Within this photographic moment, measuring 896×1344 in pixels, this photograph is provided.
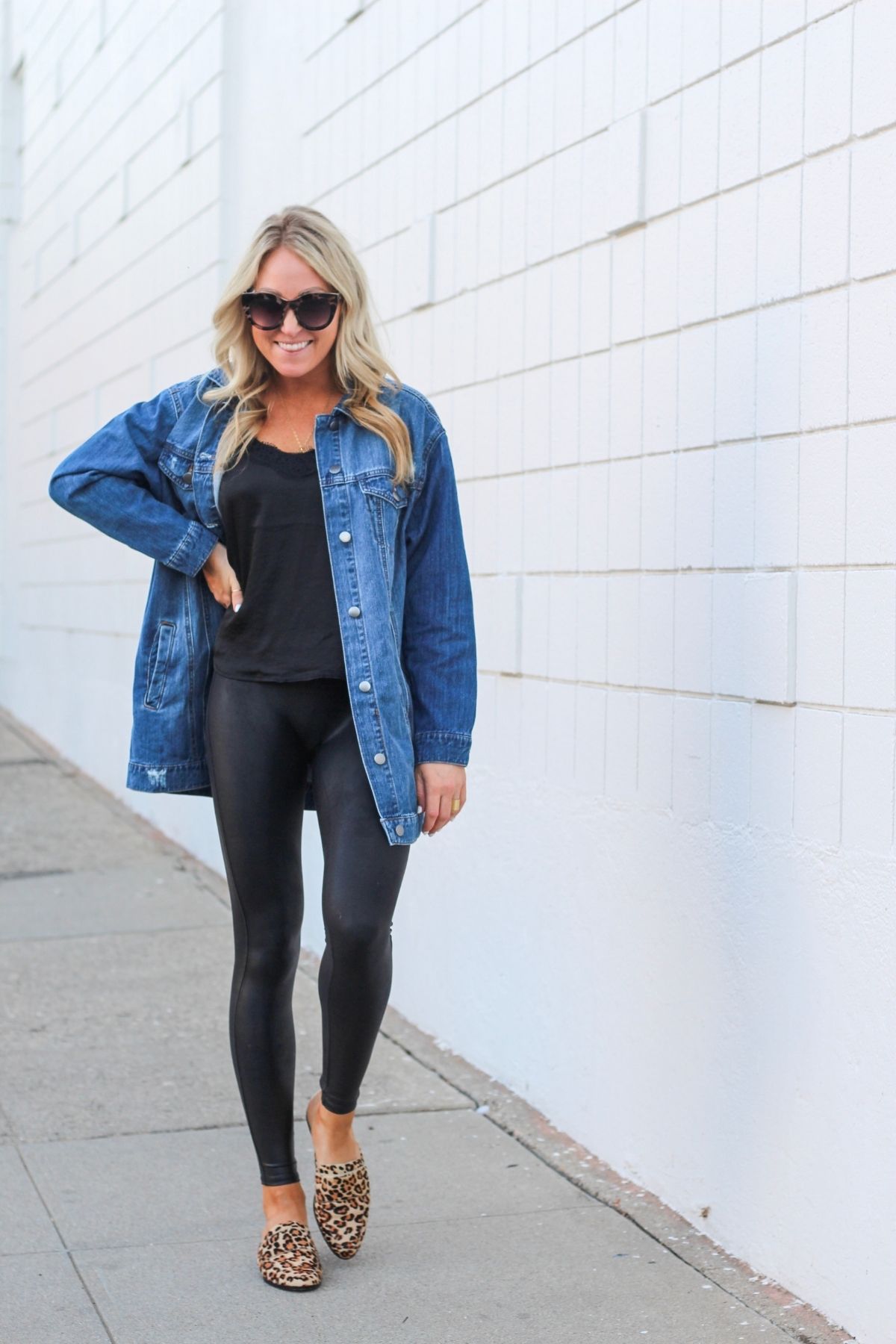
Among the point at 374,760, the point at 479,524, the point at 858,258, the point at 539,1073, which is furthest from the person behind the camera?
the point at 479,524

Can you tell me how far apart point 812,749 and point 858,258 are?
0.91m

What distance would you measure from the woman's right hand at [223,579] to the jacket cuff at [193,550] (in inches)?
0.5

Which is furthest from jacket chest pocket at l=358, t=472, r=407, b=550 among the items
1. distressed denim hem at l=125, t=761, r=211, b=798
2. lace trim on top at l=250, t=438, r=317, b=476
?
distressed denim hem at l=125, t=761, r=211, b=798

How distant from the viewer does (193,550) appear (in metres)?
3.42

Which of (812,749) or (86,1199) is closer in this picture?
(812,749)

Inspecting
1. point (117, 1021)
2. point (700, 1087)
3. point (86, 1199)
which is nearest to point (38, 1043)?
point (117, 1021)

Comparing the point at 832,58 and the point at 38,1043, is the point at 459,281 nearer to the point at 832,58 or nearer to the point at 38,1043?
the point at 832,58

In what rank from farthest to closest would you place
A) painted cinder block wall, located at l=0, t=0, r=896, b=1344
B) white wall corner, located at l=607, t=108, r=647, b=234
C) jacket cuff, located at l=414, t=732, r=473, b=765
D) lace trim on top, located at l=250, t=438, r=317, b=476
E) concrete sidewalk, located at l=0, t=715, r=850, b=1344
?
white wall corner, located at l=607, t=108, r=647, b=234 → jacket cuff, located at l=414, t=732, r=473, b=765 → lace trim on top, located at l=250, t=438, r=317, b=476 → concrete sidewalk, located at l=0, t=715, r=850, b=1344 → painted cinder block wall, located at l=0, t=0, r=896, b=1344

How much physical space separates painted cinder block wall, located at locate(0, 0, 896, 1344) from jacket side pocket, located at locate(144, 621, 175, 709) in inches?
43.3

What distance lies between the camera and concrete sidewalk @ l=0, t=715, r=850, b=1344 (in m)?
3.29

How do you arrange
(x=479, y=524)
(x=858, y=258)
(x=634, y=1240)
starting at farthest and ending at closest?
(x=479, y=524), (x=634, y=1240), (x=858, y=258)

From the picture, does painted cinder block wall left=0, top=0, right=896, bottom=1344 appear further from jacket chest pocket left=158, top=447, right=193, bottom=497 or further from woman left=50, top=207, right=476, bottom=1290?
jacket chest pocket left=158, top=447, right=193, bottom=497

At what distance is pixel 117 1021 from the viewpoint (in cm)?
541

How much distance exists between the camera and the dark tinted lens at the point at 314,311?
335 centimetres
